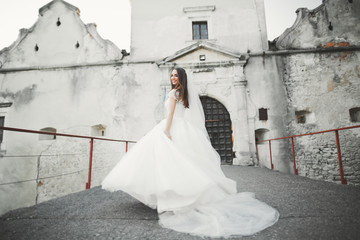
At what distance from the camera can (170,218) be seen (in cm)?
155

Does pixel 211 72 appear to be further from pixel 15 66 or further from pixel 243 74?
pixel 15 66

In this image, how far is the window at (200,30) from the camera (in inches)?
331

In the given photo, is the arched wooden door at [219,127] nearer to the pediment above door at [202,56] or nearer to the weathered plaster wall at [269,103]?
the weathered plaster wall at [269,103]

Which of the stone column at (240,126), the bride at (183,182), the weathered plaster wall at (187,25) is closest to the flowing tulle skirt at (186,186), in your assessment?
the bride at (183,182)

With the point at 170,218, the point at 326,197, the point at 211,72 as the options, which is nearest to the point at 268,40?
the point at 211,72

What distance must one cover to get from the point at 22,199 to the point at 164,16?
1024 centimetres

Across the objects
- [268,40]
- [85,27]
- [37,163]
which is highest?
[85,27]

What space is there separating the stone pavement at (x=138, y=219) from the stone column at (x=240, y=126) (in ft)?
14.4

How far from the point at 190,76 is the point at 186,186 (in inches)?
258

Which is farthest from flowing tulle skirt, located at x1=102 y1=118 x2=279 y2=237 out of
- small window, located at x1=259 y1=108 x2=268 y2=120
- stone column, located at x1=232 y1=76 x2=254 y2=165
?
small window, located at x1=259 y1=108 x2=268 y2=120

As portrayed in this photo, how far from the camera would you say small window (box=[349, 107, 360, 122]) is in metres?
6.99

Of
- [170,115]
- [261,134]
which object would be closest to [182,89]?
[170,115]

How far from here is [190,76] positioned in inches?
299

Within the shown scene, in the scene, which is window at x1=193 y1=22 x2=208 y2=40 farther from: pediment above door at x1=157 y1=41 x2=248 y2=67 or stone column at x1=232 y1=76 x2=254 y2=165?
stone column at x1=232 y1=76 x2=254 y2=165
